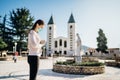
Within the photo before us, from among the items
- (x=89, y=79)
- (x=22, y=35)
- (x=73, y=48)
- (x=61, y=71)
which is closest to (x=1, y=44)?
(x=22, y=35)

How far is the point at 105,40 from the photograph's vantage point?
66.4m

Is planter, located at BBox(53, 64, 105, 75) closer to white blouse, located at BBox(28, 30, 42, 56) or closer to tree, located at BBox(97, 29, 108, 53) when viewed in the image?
white blouse, located at BBox(28, 30, 42, 56)

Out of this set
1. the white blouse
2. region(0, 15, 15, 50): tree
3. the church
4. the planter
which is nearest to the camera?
the white blouse

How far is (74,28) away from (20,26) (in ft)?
193

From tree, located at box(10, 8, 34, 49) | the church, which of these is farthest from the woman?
the church

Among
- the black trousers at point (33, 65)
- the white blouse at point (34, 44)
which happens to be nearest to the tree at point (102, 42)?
the white blouse at point (34, 44)

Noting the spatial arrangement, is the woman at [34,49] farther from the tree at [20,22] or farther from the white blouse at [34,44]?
the tree at [20,22]

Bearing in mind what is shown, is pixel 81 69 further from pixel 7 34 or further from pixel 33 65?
pixel 7 34

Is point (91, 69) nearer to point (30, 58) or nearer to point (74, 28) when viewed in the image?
point (30, 58)

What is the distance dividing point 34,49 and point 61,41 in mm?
104434

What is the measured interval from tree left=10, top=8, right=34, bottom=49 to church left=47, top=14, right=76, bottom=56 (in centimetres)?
5289

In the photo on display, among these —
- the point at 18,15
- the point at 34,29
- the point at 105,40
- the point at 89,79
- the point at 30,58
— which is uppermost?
the point at 18,15

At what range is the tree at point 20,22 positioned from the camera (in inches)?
1969

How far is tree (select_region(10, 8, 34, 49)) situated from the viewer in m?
50.0
